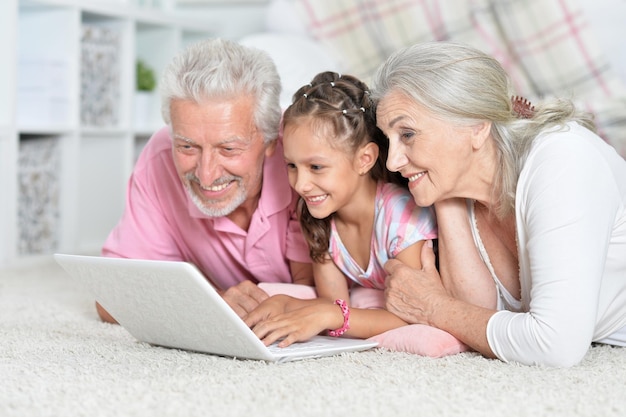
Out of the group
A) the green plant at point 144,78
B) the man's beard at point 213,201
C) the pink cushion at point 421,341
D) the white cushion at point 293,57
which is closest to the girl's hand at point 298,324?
the pink cushion at point 421,341

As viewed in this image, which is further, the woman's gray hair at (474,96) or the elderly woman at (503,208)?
the woman's gray hair at (474,96)

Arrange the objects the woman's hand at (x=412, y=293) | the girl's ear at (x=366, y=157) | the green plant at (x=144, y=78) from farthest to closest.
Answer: the green plant at (x=144, y=78), the girl's ear at (x=366, y=157), the woman's hand at (x=412, y=293)

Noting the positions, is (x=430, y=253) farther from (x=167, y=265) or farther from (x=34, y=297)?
(x=34, y=297)

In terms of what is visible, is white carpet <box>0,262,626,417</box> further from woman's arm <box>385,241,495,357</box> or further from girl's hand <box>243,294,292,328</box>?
girl's hand <box>243,294,292,328</box>

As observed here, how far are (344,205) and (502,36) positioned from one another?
1773 mm

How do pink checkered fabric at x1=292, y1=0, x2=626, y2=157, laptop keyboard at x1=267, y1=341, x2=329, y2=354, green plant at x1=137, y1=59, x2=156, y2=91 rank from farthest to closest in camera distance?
green plant at x1=137, y1=59, x2=156, y2=91 < pink checkered fabric at x1=292, y1=0, x2=626, y2=157 < laptop keyboard at x1=267, y1=341, x2=329, y2=354

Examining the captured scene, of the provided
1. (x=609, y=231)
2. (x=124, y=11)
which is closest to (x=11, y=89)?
(x=124, y=11)

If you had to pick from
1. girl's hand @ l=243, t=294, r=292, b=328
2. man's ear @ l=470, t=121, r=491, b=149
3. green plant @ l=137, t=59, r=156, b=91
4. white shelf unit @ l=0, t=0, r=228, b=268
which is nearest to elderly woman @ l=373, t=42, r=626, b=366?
man's ear @ l=470, t=121, r=491, b=149

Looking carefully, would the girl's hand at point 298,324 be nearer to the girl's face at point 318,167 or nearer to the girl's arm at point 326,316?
the girl's arm at point 326,316

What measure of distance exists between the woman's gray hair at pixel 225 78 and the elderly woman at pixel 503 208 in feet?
1.00

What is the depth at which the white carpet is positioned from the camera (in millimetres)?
1278

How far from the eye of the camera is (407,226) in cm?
187

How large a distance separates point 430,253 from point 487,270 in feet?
0.40

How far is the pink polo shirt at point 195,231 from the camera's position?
210cm
